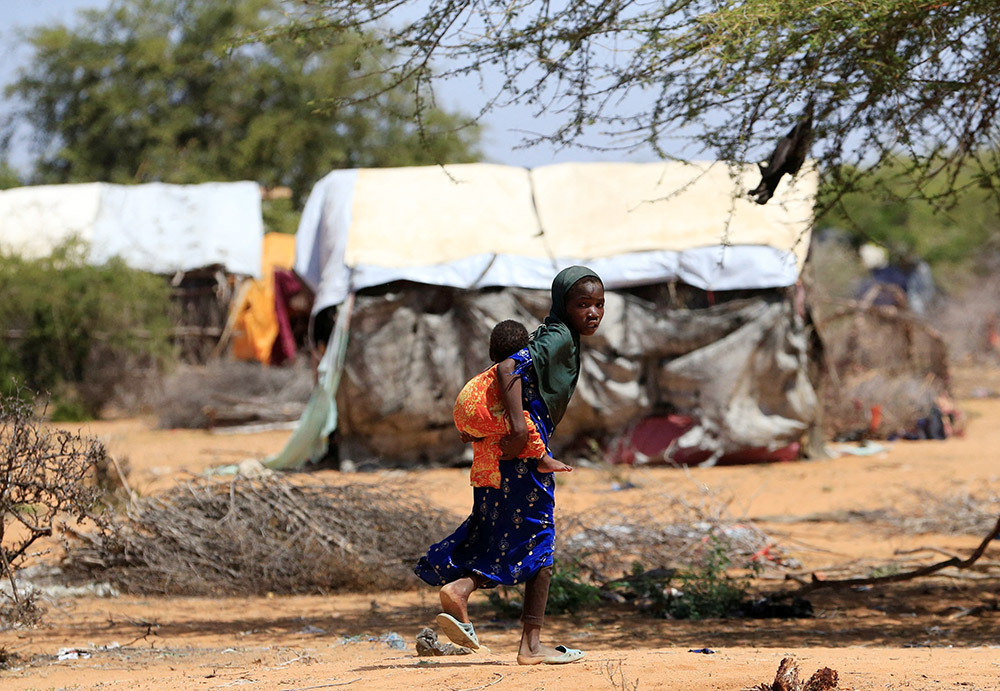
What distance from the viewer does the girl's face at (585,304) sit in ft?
13.8

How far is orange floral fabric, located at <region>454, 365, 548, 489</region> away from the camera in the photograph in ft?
13.7

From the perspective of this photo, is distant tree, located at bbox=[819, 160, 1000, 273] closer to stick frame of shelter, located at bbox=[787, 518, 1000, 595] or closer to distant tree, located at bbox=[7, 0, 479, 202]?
distant tree, located at bbox=[7, 0, 479, 202]

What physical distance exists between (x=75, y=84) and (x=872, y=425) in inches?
804

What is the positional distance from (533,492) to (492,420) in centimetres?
32

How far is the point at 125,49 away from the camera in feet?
84.9

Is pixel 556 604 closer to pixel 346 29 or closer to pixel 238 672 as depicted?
pixel 238 672

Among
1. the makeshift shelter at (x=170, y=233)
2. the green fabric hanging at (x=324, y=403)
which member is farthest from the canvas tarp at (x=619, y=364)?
the makeshift shelter at (x=170, y=233)

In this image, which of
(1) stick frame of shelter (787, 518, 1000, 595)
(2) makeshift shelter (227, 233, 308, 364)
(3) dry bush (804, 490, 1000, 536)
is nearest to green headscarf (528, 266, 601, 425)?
(1) stick frame of shelter (787, 518, 1000, 595)

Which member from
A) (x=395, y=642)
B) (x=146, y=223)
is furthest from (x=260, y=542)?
(x=146, y=223)

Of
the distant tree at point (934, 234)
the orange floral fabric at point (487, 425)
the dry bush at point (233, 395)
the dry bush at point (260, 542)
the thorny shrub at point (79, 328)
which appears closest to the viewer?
the orange floral fabric at point (487, 425)

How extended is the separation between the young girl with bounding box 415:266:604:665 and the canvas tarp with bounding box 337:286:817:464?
7.15 m

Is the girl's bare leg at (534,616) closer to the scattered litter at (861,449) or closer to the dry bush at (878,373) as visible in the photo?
the dry bush at (878,373)

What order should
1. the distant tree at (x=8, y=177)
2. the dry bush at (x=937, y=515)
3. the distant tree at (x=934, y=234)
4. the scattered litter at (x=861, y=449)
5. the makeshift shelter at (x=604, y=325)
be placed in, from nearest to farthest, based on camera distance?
the dry bush at (x=937, y=515) → the makeshift shelter at (x=604, y=325) → the scattered litter at (x=861, y=449) → the distant tree at (x=8, y=177) → the distant tree at (x=934, y=234)

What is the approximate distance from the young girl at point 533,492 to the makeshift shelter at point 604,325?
23.4 ft
